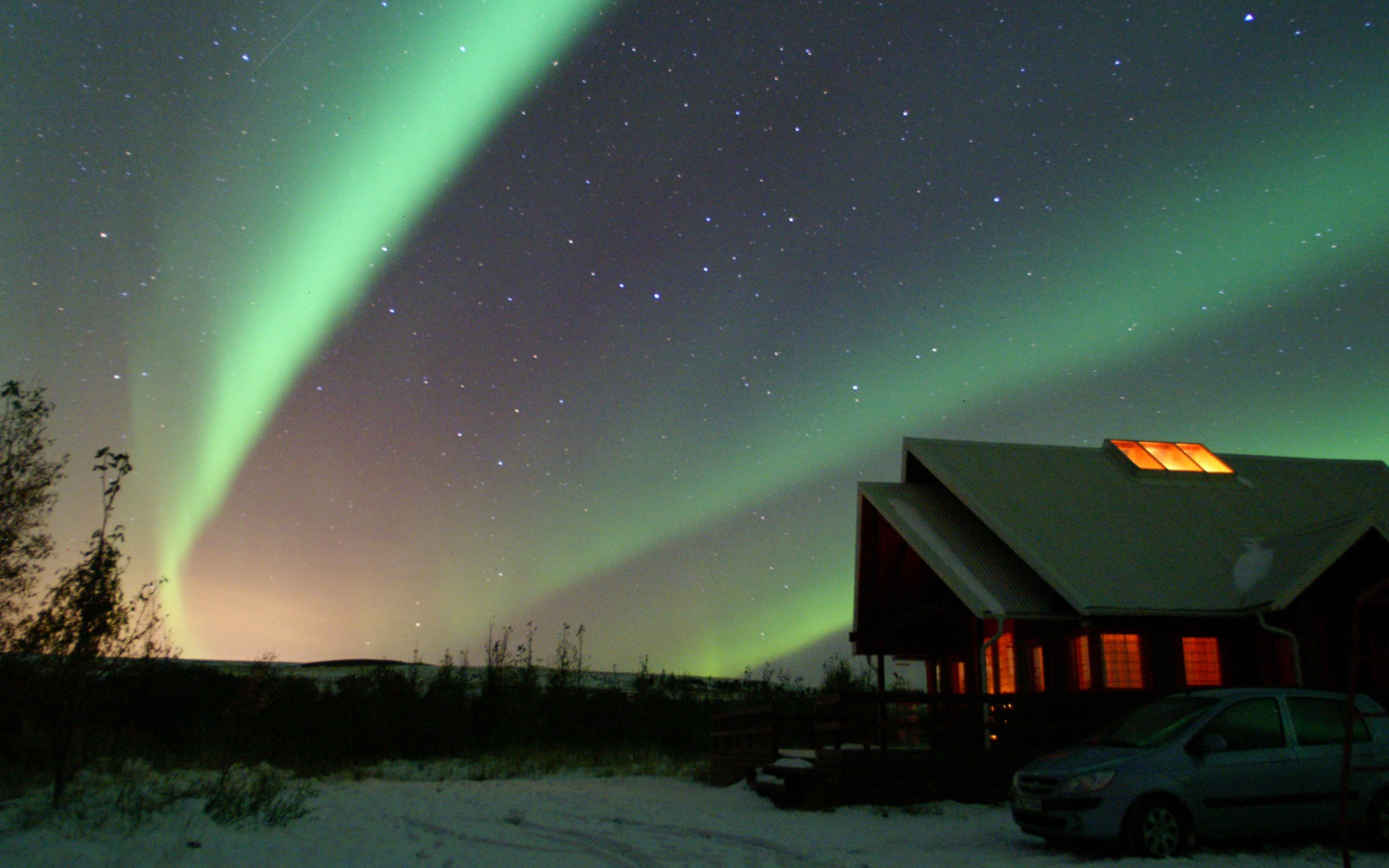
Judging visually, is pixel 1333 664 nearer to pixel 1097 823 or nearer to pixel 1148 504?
pixel 1148 504

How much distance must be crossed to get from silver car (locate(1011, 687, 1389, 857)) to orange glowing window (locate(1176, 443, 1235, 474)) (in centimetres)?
1320

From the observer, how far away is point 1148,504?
20688 millimetres

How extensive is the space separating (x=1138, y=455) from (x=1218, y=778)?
14899mm

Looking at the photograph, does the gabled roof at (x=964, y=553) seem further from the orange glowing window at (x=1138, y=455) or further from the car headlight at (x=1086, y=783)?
the car headlight at (x=1086, y=783)

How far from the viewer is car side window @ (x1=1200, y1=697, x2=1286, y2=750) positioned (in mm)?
9930

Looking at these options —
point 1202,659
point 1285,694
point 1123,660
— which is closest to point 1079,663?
point 1123,660

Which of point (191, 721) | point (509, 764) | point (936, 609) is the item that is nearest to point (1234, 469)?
point (936, 609)

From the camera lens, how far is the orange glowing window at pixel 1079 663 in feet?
62.5

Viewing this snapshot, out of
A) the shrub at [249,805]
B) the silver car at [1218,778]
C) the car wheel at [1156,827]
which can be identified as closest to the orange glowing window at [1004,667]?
the silver car at [1218,778]

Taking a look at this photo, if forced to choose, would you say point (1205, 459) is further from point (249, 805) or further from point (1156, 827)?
point (249, 805)

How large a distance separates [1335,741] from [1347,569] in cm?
828

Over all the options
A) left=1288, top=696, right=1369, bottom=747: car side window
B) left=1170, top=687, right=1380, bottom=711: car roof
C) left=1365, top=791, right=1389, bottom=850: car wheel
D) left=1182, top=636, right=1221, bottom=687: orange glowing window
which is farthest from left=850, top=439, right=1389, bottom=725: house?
left=1365, top=791, right=1389, bottom=850: car wheel

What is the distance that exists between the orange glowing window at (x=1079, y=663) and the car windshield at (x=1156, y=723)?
8181mm

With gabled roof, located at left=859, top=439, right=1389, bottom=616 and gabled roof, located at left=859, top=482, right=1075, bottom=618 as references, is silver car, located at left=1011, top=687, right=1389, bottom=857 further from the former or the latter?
gabled roof, located at left=859, top=482, right=1075, bottom=618
